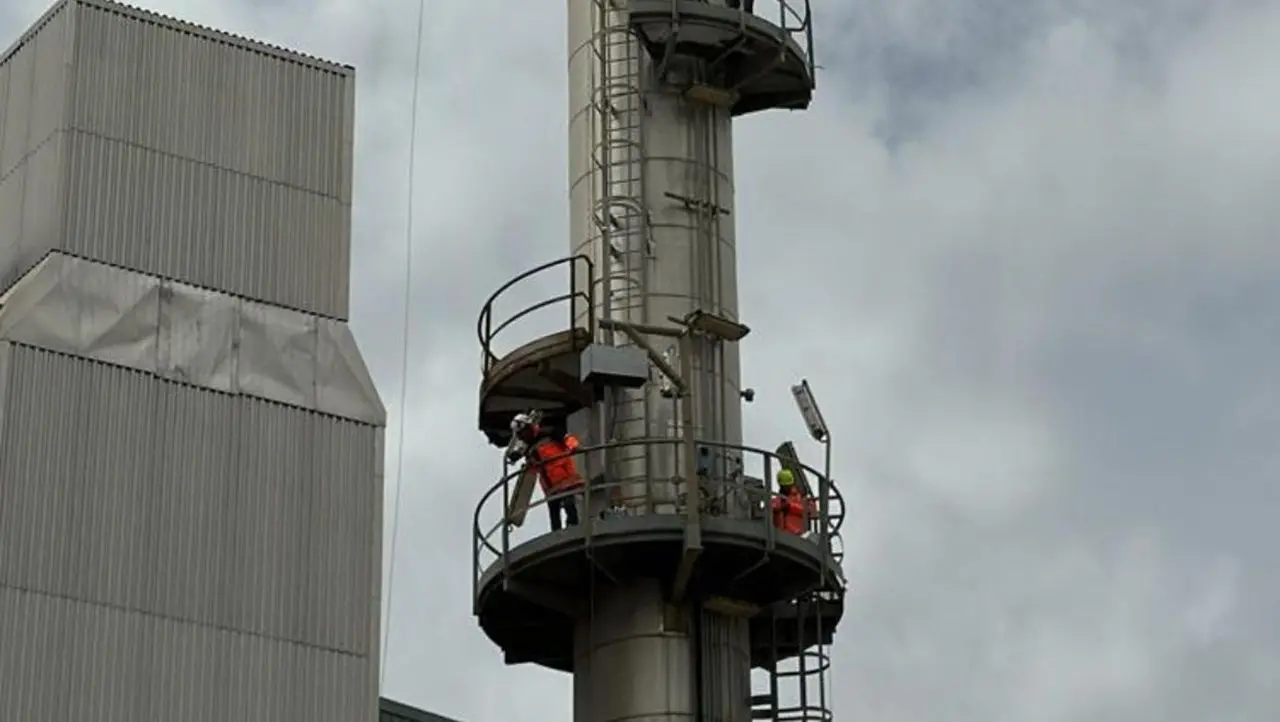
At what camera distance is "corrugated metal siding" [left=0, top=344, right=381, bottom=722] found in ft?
145

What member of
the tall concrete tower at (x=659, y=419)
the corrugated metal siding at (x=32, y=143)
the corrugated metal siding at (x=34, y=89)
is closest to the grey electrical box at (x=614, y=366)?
the tall concrete tower at (x=659, y=419)

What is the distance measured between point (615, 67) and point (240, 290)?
32.0ft

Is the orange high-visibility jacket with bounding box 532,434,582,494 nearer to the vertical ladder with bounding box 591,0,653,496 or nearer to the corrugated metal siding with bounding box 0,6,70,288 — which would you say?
the vertical ladder with bounding box 591,0,653,496

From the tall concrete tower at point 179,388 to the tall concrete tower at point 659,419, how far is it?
4.59 metres

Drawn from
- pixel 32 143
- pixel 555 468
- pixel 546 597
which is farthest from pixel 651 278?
pixel 32 143

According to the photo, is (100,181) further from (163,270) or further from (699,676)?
(699,676)

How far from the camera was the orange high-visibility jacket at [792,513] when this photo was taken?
51406mm

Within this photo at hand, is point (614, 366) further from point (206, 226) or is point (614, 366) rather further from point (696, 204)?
point (206, 226)

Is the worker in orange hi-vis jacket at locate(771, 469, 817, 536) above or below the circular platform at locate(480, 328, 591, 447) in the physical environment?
below

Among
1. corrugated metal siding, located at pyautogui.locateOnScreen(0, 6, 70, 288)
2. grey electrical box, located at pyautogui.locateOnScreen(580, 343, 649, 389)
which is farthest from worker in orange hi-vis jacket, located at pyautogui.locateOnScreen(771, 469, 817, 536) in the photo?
corrugated metal siding, located at pyautogui.locateOnScreen(0, 6, 70, 288)

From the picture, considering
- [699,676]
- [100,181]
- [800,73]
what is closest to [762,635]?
[699,676]

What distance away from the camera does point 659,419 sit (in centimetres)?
5206

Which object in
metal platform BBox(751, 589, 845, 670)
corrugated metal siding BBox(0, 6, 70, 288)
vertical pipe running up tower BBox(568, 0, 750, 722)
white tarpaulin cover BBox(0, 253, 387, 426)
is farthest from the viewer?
metal platform BBox(751, 589, 845, 670)

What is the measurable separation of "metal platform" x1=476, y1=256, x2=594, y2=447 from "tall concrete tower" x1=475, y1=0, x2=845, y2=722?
39 mm
